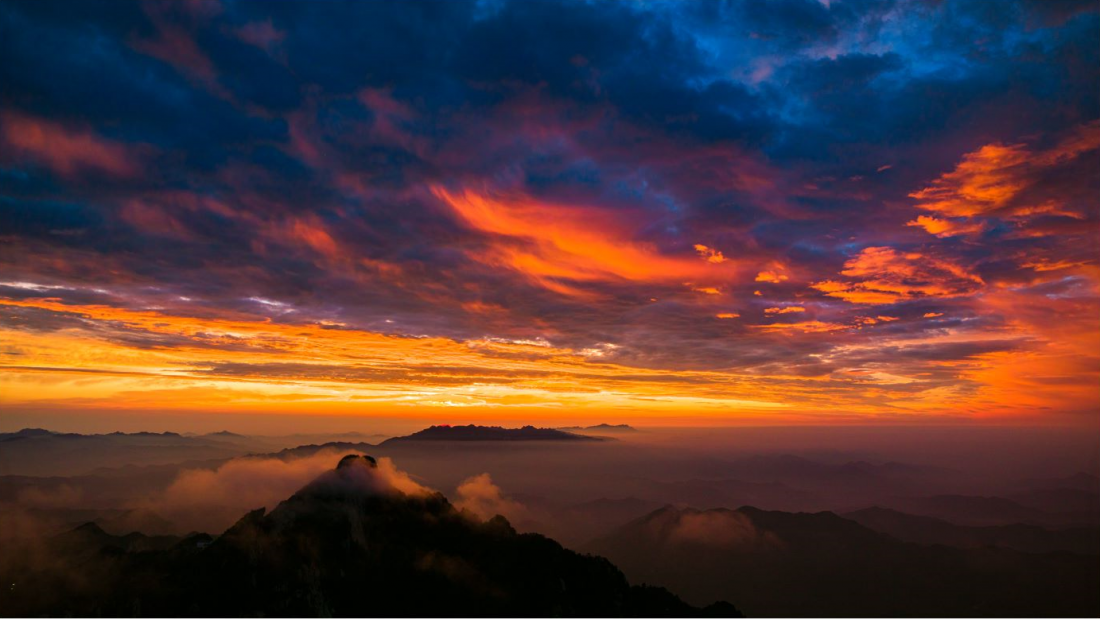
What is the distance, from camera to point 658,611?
181750 mm

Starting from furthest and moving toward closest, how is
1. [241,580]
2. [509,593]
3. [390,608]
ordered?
[509,593]
[390,608]
[241,580]

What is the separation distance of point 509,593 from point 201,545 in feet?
361

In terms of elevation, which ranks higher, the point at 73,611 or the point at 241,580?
the point at 241,580

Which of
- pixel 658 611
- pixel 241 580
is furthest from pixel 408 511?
pixel 658 611

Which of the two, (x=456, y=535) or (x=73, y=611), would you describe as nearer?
(x=73, y=611)

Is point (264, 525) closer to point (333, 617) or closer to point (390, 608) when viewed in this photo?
point (333, 617)

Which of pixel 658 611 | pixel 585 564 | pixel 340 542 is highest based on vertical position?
pixel 340 542

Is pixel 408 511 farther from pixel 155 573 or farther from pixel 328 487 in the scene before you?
pixel 155 573

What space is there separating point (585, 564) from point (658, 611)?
2898cm

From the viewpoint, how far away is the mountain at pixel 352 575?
501ft

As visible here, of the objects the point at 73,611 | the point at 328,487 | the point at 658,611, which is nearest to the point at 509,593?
the point at 658,611

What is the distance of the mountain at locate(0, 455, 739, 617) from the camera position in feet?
501

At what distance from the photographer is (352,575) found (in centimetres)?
16950

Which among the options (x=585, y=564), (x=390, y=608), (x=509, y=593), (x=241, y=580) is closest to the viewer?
(x=241, y=580)
